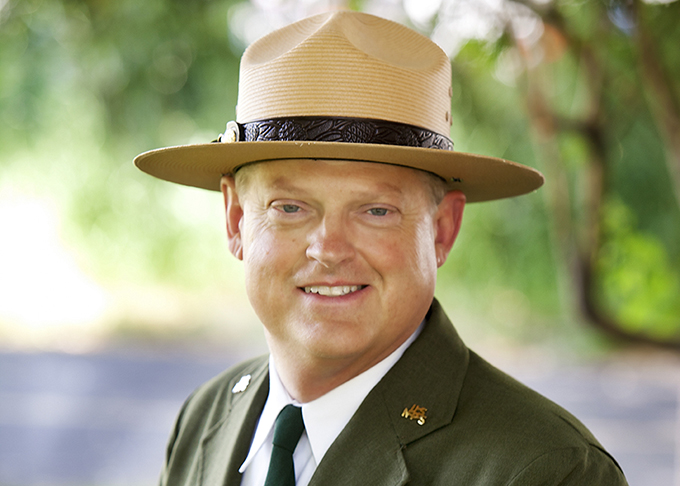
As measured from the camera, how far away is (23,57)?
356 centimetres

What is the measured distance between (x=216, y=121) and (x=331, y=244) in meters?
2.66

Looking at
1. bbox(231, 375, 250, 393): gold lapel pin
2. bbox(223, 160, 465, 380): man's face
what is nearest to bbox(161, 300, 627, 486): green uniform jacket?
bbox(223, 160, 465, 380): man's face

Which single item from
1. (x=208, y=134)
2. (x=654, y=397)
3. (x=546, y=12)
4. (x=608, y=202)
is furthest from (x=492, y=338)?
(x=546, y=12)

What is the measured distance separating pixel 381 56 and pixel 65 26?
2.36 metres

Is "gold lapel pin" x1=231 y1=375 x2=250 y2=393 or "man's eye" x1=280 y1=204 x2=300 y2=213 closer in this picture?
"man's eye" x1=280 y1=204 x2=300 y2=213

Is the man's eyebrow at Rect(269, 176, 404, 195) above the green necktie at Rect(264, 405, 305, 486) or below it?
above

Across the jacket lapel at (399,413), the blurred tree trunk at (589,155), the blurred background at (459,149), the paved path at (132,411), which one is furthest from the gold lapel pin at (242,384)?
the paved path at (132,411)

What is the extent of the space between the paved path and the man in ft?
15.5

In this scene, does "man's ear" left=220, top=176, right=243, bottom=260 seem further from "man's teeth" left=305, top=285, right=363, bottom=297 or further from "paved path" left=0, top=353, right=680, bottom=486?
"paved path" left=0, top=353, right=680, bottom=486

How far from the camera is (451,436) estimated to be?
4.42 feet

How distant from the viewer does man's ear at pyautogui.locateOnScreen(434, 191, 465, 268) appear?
1.62m

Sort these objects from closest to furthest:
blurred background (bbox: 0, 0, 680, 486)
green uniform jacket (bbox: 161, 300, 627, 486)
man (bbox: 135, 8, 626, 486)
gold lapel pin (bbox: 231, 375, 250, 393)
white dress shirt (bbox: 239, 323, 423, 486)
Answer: green uniform jacket (bbox: 161, 300, 627, 486) < man (bbox: 135, 8, 626, 486) < white dress shirt (bbox: 239, 323, 423, 486) < gold lapel pin (bbox: 231, 375, 250, 393) < blurred background (bbox: 0, 0, 680, 486)

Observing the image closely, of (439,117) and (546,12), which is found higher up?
(546,12)

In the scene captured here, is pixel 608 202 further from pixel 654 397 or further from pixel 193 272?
pixel 654 397
